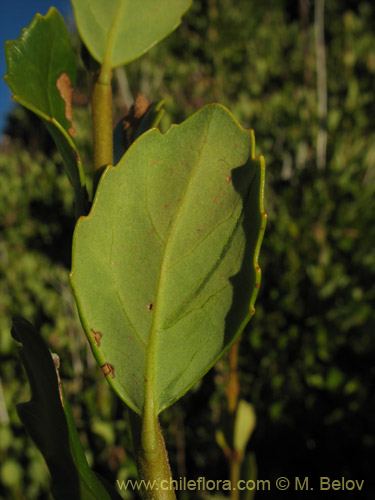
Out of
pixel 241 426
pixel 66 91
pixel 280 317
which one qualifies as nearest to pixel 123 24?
pixel 66 91

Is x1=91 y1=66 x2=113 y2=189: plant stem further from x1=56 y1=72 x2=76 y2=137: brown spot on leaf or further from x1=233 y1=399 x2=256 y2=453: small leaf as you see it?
x1=233 y1=399 x2=256 y2=453: small leaf

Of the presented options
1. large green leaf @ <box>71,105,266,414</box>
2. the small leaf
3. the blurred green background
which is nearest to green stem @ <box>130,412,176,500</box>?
large green leaf @ <box>71,105,266,414</box>

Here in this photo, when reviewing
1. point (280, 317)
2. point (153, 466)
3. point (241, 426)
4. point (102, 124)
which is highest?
point (102, 124)

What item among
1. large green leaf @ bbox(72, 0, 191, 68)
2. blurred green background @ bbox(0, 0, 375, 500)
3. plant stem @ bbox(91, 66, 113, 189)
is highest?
large green leaf @ bbox(72, 0, 191, 68)

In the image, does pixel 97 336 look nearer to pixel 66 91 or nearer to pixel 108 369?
pixel 108 369

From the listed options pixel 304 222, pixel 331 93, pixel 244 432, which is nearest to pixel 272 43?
pixel 331 93

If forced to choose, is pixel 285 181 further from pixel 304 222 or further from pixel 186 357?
pixel 186 357
